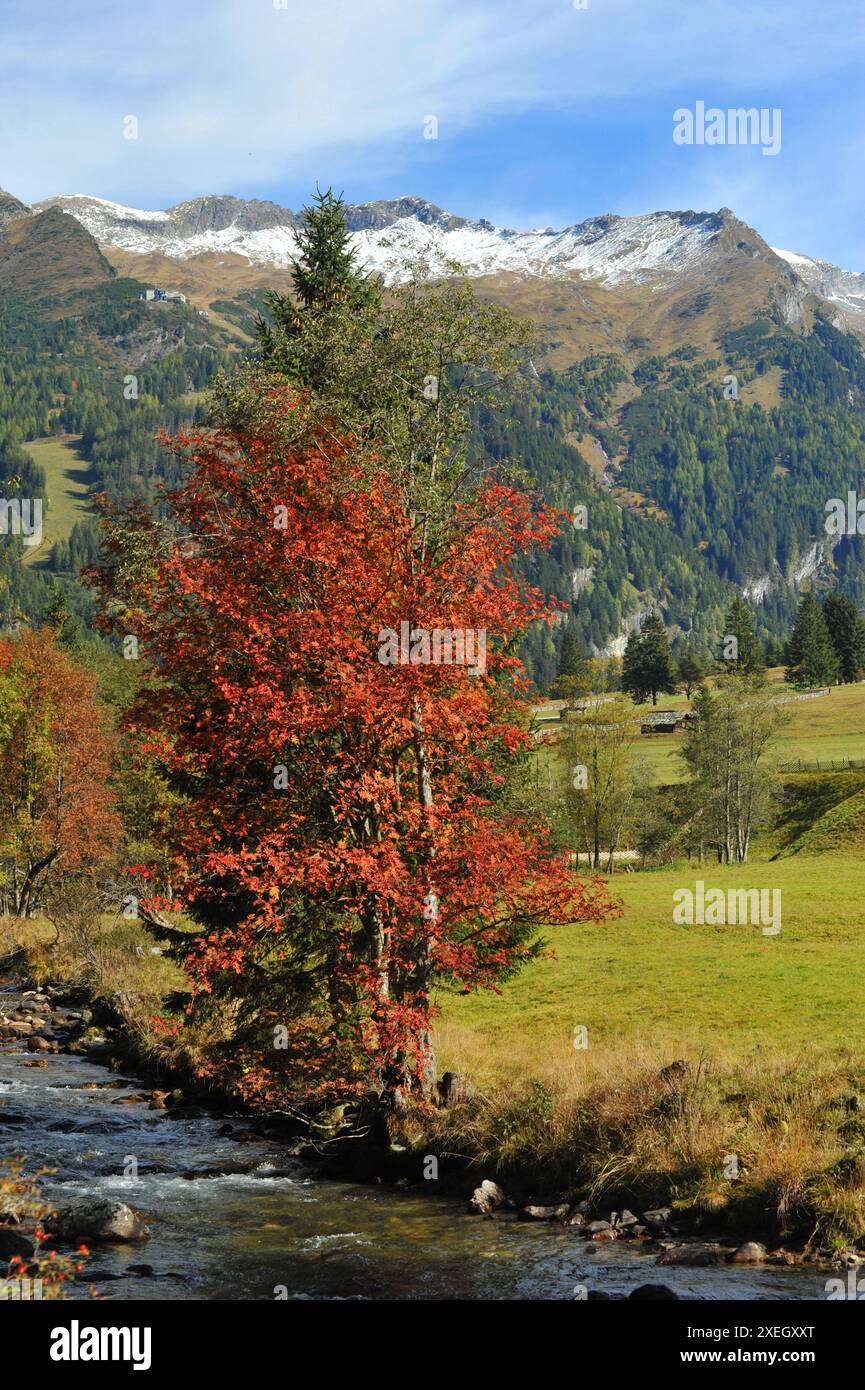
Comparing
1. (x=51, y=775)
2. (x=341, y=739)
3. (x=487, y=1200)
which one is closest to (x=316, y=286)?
(x=341, y=739)

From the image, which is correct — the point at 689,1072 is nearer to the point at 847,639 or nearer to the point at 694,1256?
the point at 694,1256

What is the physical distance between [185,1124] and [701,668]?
166 meters

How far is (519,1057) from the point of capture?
90.6 feet

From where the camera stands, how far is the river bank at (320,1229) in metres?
17.2

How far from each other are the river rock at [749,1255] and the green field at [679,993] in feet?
23.9

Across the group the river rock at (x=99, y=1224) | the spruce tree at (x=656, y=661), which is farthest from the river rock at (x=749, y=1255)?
the spruce tree at (x=656, y=661)

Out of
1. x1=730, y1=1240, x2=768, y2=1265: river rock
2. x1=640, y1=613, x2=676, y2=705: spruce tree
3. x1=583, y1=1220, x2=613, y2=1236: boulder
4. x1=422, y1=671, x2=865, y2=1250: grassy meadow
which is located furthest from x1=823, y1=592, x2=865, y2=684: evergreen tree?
x1=730, y1=1240, x2=768, y2=1265: river rock

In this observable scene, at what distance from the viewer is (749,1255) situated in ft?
58.2

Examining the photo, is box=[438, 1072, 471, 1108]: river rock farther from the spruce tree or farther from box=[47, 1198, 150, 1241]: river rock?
the spruce tree

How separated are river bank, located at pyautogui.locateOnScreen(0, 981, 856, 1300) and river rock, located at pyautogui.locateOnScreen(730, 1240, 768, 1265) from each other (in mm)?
30

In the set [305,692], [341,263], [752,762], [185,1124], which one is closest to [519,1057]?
[185,1124]

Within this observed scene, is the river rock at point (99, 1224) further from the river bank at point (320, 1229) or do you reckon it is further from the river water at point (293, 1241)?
the river water at point (293, 1241)

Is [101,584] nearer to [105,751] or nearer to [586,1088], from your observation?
[586,1088]

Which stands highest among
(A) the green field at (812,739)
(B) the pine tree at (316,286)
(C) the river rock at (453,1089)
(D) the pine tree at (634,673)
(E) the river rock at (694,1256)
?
(B) the pine tree at (316,286)
